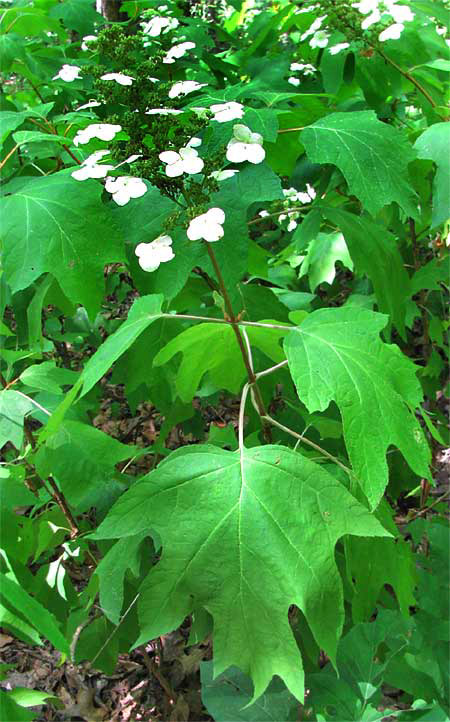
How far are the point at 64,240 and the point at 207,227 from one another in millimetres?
393

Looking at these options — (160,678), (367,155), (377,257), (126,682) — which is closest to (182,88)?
(367,155)

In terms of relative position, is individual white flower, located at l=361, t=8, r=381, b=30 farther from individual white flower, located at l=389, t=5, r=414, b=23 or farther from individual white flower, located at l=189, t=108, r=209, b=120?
individual white flower, located at l=189, t=108, r=209, b=120

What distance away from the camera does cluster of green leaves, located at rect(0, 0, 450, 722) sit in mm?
1110

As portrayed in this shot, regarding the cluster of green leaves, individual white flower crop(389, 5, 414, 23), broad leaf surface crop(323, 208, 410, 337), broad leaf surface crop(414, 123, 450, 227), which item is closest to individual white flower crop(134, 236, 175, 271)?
the cluster of green leaves

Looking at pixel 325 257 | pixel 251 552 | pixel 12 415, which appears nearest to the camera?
pixel 251 552

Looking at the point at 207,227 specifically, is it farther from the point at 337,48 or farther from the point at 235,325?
the point at 337,48

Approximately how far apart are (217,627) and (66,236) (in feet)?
2.79

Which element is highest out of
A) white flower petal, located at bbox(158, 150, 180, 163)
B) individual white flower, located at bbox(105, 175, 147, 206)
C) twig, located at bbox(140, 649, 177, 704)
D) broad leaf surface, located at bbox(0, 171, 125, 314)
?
white flower petal, located at bbox(158, 150, 180, 163)

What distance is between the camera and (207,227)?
1116mm

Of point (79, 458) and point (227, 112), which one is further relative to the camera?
point (79, 458)

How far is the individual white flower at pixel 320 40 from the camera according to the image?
1914mm

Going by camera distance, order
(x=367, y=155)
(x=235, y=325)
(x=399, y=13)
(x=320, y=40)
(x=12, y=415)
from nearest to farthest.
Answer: (x=235, y=325), (x=367, y=155), (x=12, y=415), (x=399, y=13), (x=320, y=40)

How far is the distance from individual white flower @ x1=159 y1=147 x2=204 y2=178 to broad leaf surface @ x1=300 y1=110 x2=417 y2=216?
0.38 meters

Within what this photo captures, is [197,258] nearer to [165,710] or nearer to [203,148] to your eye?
[203,148]
